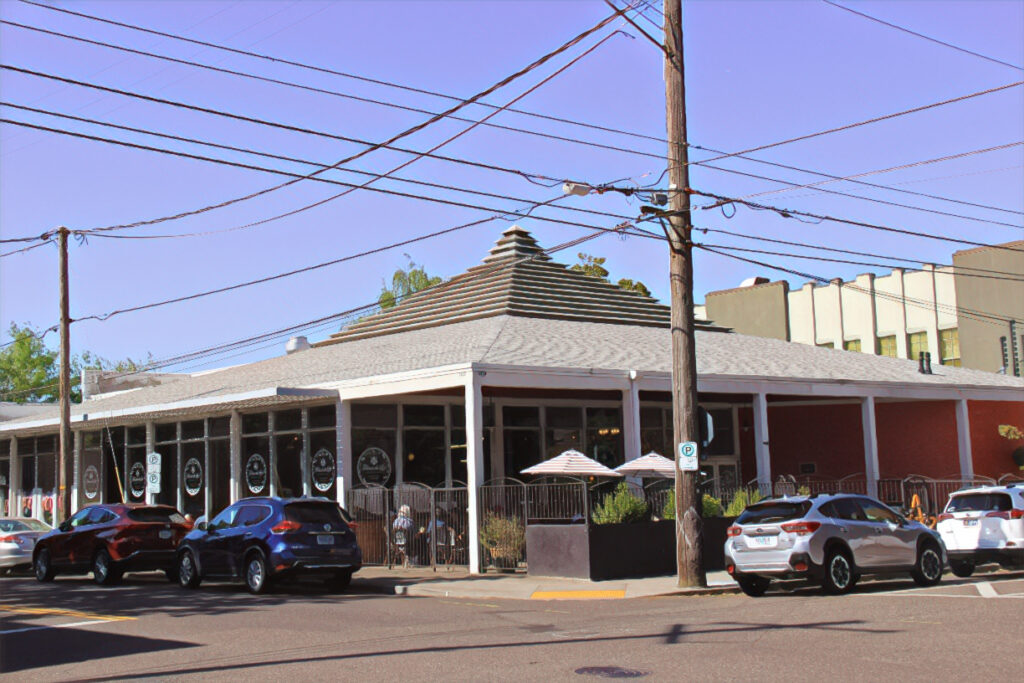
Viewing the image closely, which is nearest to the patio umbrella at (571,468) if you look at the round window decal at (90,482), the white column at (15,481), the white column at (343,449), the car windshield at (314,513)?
the car windshield at (314,513)

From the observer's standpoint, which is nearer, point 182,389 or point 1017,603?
point 1017,603

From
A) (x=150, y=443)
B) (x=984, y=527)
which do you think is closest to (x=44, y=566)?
(x=150, y=443)

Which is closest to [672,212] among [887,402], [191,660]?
[191,660]

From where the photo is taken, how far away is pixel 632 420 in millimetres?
24141

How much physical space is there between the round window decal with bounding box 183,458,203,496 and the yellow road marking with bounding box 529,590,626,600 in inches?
575

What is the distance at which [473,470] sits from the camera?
21797 mm

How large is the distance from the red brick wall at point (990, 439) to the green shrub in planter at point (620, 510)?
1636 centimetres

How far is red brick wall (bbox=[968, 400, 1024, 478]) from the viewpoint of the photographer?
1312 inches

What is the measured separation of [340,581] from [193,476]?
11.8m

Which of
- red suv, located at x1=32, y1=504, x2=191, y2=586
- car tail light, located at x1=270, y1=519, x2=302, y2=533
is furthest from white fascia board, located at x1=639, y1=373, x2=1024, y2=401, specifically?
red suv, located at x1=32, y1=504, x2=191, y2=586

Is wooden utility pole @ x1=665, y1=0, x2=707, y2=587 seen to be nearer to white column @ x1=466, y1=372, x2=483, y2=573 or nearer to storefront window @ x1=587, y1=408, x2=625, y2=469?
white column @ x1=466, y1=372, x2=483, y2=573

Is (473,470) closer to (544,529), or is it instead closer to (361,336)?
(544,529)

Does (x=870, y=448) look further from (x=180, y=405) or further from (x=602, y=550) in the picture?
(x=180, y=405)

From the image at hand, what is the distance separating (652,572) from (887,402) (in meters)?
15.5
